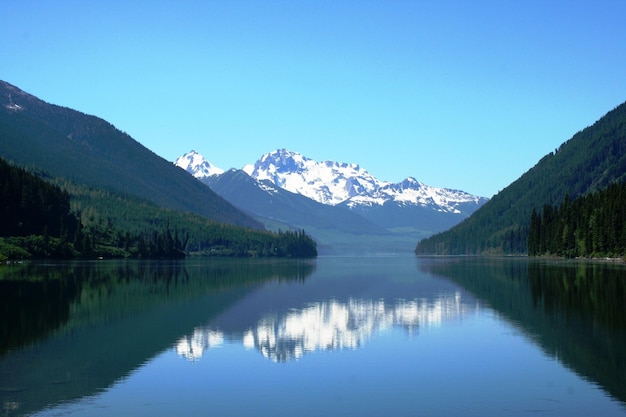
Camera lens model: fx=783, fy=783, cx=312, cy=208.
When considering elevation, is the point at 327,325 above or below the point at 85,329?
above

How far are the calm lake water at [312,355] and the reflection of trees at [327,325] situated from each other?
0.44 ft

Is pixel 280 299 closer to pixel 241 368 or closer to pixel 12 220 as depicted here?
pixel 241 368

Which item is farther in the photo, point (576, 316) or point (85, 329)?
point (576, 316)

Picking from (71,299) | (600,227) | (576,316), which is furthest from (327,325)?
(600,227)

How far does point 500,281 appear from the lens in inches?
4055

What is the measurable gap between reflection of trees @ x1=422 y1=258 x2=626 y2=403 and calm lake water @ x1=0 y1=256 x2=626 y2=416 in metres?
0.14

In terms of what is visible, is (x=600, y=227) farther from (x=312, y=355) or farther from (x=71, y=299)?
(x=312, y=355)

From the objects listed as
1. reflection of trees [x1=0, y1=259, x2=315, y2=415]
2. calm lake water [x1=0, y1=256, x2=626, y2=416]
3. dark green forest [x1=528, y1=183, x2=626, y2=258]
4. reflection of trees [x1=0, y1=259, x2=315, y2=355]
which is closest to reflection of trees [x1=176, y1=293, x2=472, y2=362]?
calm lake water [x1=0, y1=256, x2=626, y2=416]

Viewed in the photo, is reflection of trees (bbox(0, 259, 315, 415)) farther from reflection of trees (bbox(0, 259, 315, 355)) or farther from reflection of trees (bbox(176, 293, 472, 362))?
reflection of trees (bbox(176, 293, 472, 362))

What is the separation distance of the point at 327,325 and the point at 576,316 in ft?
58.4

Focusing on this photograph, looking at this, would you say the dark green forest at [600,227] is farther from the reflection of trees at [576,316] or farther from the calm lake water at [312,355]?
the calm lake water at [312,355]

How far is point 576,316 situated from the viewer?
55.8 m

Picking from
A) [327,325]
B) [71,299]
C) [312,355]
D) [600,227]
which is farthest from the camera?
[600,227]

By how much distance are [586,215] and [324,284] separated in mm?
100006
